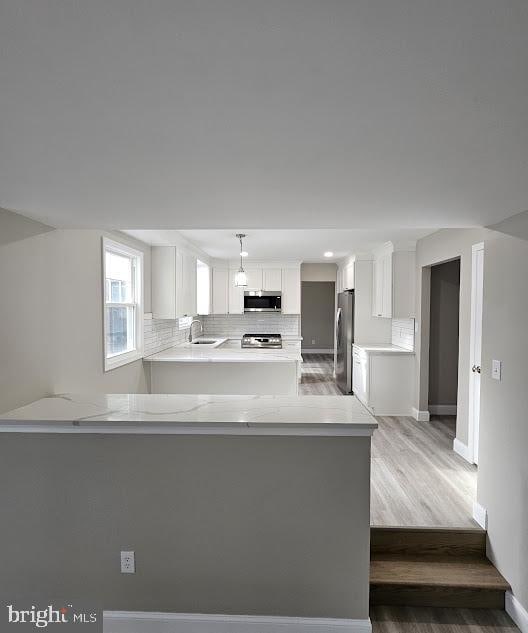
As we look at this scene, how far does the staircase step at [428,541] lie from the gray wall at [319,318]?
31.6 ft

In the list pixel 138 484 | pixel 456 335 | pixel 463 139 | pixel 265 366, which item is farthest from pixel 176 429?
pixel 456 335

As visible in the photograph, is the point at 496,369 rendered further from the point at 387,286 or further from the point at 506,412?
the point at 387,286

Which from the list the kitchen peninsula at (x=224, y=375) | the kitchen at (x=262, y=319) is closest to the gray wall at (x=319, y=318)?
the kitchen at (x=262, y=319)

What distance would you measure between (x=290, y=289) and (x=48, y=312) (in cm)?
547

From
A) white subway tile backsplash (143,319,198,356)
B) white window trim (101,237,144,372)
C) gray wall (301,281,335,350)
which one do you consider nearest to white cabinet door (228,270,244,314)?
white subway tile backsplash (143,319,198,356)

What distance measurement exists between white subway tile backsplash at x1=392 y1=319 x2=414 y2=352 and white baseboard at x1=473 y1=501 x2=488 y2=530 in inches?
115

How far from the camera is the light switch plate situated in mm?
2545

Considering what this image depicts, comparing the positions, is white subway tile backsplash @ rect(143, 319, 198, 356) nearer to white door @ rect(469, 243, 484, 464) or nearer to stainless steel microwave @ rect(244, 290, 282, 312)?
stainless steel microwave @ rect(244, 290, 282, 312)

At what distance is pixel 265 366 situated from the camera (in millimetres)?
4703

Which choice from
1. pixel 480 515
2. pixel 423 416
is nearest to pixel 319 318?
pixel 423 416

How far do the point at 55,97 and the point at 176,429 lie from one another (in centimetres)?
160

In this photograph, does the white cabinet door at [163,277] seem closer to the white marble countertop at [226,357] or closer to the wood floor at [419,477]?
the white marble countertop at [226,357]

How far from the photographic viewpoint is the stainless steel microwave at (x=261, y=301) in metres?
7.69

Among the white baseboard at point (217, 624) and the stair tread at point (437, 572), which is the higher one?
the stair tread at point (437, 572)
